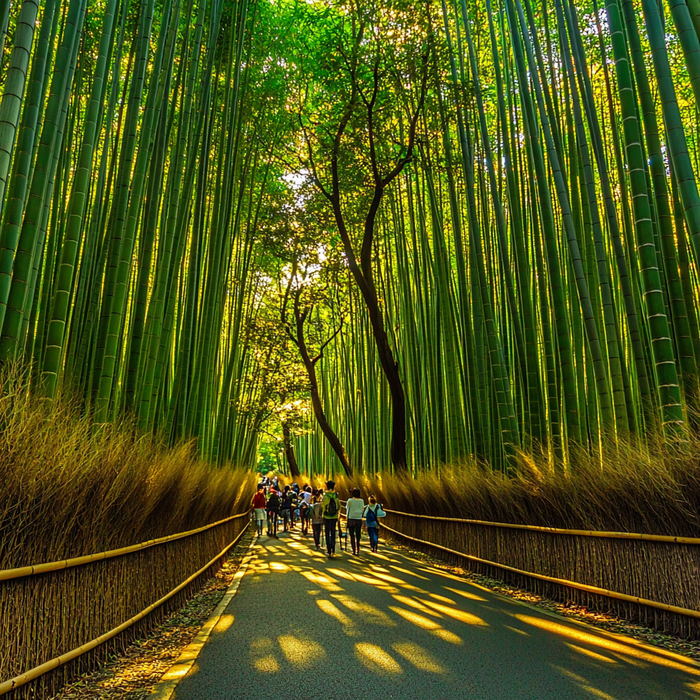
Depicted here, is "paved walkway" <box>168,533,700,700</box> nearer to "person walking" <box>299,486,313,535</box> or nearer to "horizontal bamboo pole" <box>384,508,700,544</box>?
"horizontal bamboo pole" <box>384,508,700,544</box>

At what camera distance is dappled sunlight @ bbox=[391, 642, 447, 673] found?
2.62m

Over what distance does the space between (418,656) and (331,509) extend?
521 centimetres

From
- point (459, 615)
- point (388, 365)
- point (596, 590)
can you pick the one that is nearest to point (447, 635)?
point (459, 615)

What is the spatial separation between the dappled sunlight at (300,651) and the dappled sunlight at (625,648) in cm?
132

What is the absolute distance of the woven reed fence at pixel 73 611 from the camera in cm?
192

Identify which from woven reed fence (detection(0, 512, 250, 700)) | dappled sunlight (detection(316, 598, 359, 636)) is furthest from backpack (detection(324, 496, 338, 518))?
woven reed fence (detection(0, 512, 250, 700))

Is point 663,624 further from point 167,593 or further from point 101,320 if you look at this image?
point 101,320

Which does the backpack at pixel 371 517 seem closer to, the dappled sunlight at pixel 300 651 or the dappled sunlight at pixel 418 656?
the dappled sunlight at pixel 300 651

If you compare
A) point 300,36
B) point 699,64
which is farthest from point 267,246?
point 699,64

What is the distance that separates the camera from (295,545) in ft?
31.6

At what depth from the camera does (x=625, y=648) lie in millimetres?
2840

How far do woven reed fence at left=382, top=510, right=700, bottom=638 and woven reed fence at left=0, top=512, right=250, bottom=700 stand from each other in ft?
9.00

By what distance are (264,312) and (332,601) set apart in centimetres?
1047

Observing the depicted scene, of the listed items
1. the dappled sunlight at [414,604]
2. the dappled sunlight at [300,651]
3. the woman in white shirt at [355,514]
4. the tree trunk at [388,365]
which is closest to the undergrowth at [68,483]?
the dappled sunlight at [300,651]
